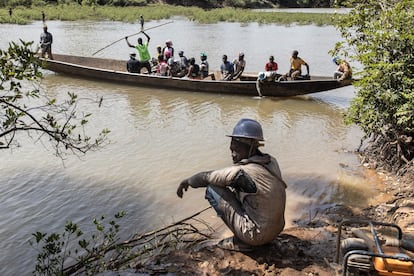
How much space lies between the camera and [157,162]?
746cm

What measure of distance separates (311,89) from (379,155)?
4850mm

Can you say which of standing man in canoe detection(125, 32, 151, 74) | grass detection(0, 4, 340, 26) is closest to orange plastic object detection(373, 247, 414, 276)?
standing man in canoe detection(125, 32, 151, 74)

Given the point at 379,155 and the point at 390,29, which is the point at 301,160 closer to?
the point at 379,155

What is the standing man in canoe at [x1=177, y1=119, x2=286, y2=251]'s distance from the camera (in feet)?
11.4

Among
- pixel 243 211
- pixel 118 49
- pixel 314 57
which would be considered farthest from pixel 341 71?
pixel 118 49

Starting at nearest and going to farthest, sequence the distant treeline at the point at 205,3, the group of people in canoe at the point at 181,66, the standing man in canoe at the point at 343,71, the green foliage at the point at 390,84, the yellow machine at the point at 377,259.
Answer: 1. the yellow machine at the point at 377,259
2. the green foliage at the point at 390,84
3. the standing man in canoe at the point at 343,71
4. the group of people in canoe at the point at 181,66
5. the distant treeline at the point at 205,3

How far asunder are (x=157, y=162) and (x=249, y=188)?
13.8 feet

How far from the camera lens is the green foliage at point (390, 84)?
5973 millimetres

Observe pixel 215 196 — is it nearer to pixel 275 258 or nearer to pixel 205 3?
pixel 275 258

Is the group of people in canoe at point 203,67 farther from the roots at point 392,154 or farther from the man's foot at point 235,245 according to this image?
the man's foot at point 235,245

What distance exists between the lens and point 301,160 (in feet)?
25.1

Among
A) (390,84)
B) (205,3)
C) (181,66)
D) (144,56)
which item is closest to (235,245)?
(390,84)

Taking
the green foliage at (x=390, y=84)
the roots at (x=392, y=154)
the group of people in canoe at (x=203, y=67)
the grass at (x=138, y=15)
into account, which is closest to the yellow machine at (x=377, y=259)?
the green foliage at (x=390, y=84)

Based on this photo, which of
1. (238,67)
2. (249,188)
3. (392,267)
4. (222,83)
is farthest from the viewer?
(238,67)
